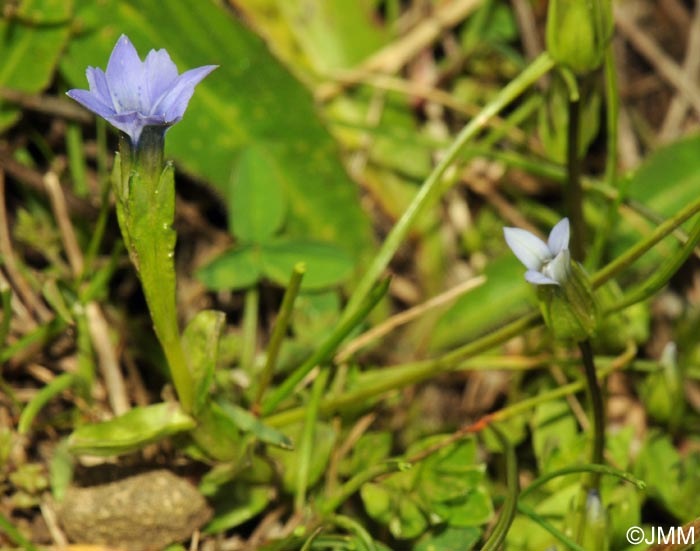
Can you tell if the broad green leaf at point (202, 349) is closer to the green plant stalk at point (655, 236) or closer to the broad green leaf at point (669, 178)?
the green plant stalk at point (655, 236)

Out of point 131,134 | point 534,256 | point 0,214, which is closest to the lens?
point 131,134

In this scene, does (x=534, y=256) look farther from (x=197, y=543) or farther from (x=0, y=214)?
(x=0, y=214)

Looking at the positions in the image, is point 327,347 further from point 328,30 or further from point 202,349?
point 328,30

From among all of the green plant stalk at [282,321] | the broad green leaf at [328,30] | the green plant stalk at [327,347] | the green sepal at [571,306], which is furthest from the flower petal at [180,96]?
the broad green leaf at [328,30]

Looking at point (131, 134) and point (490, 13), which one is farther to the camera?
point (490, 13)

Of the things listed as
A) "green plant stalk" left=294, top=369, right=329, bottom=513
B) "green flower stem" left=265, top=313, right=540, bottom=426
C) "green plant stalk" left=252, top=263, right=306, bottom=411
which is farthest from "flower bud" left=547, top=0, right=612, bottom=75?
"green plant stalk" left=294, top=369, right=329, bottom=513

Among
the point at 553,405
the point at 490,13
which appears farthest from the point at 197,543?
the point at 490,13

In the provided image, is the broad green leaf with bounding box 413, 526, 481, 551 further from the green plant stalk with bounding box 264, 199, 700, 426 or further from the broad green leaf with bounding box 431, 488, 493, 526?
the green plant stalk with bounding box 264, 199, 700, 426
